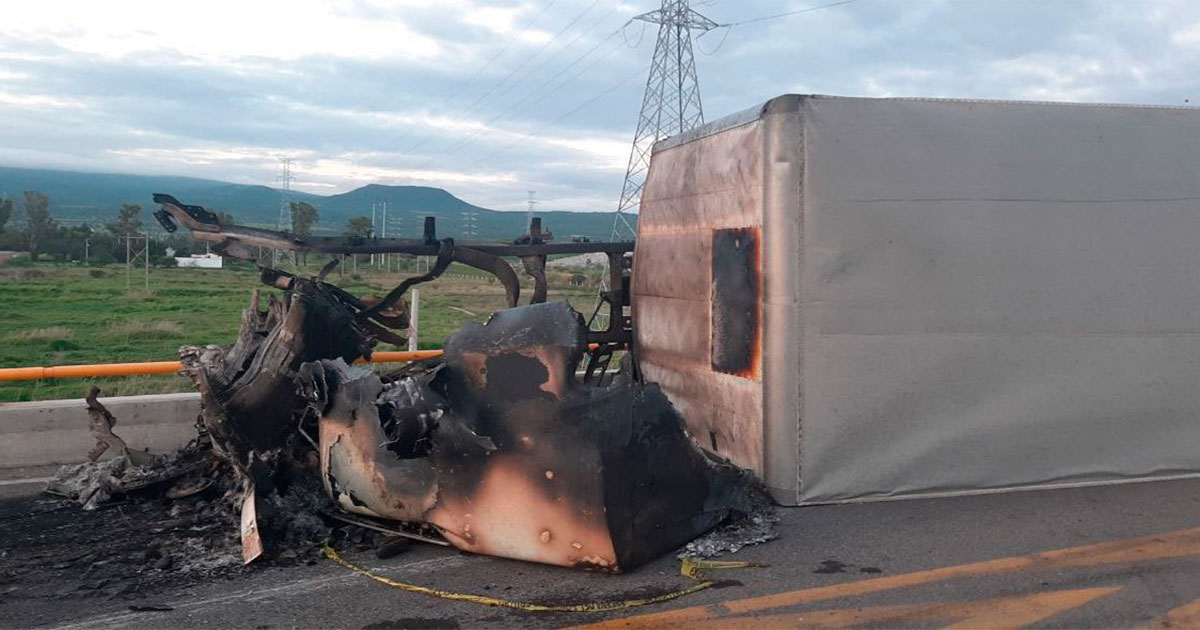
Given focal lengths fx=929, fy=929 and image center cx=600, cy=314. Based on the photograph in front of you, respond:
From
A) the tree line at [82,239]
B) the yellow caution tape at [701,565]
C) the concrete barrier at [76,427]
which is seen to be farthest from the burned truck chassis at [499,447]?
the tree line at [82,239]

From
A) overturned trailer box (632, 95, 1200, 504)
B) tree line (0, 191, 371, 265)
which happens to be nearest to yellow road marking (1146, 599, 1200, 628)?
overturned trailer box (632, 95, 1200, 504)

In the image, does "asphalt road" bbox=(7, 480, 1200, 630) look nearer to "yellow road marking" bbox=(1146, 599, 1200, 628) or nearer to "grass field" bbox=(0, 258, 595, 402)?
"yellow road marking" bbox=(1146, 599, 1200, 628)

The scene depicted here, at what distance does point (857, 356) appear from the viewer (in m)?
5.42

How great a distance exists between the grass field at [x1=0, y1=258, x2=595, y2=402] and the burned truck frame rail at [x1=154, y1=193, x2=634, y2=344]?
0.44m

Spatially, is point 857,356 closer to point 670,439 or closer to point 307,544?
point 670,439

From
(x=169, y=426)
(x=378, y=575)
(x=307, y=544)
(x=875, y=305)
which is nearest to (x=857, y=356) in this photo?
(x=875, y=305)

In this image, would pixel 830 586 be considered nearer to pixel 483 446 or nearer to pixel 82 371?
pixel 483 446

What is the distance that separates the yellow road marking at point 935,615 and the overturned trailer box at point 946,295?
144 cm

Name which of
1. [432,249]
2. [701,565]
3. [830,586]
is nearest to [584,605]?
[701,565]

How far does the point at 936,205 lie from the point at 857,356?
3.39 feet

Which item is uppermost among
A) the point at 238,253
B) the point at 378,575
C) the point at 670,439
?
the point at 238,253

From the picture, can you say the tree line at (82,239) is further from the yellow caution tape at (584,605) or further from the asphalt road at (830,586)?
the yellow caution tape at (584,605)

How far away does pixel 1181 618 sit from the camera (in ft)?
12.7

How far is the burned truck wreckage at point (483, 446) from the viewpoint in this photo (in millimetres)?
4469
